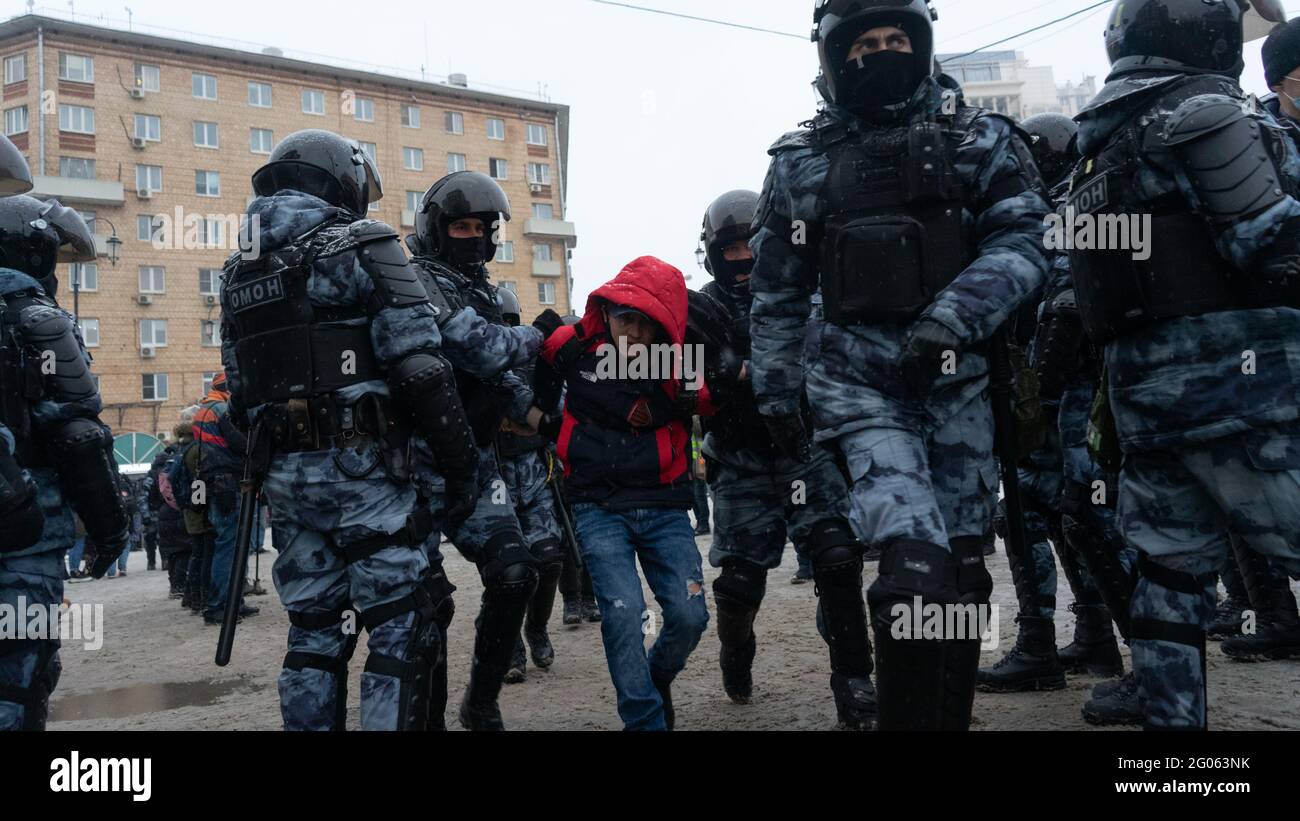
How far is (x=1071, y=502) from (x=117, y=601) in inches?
454

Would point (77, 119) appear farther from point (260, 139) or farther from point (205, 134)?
point (260, 139)

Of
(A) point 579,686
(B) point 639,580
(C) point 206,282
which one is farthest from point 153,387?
(B) point 639,580

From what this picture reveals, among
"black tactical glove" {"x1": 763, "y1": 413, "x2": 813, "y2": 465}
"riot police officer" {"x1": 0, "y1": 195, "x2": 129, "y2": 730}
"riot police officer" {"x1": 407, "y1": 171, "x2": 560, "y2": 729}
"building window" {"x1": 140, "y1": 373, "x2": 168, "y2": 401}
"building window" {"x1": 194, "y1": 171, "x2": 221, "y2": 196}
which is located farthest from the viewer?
"building window" {"x1": 194, "y1": 171, "x2": 221, "y2": 196}

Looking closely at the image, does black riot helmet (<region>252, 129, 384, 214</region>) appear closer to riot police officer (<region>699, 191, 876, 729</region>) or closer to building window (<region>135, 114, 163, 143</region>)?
riot police officer (<region>699, 191, 876, 729</region>)

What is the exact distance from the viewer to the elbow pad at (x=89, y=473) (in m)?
3.90

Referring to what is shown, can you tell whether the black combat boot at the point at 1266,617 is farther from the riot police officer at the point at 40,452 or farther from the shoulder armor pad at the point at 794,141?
the riot police officer at the point at 40,452

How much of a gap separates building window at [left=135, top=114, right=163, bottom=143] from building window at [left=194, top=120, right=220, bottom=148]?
1.41m

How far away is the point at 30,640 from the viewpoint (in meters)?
3.47

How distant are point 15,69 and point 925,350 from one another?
46268 millimetres

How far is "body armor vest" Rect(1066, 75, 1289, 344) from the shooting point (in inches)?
108

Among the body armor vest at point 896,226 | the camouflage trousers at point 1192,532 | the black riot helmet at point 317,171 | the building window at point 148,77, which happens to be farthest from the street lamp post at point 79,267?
the building window at point 148,77

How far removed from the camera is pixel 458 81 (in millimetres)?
47562

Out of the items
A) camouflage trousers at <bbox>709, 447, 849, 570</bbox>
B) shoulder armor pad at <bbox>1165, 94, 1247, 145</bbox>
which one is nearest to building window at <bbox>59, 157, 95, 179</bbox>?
camouflage trousers at <bbox>709, 447, 849, 570</bbox>
